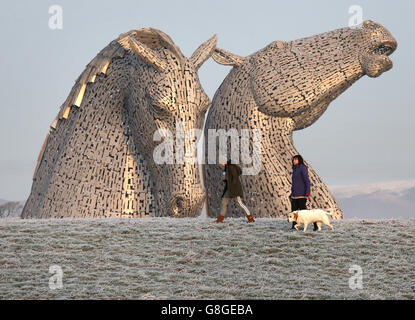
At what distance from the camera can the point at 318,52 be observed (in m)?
12.6

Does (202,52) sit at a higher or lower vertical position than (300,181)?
higher

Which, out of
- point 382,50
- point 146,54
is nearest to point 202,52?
point 146,54

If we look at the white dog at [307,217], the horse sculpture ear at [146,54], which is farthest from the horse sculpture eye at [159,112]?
the white dog at [307,217]

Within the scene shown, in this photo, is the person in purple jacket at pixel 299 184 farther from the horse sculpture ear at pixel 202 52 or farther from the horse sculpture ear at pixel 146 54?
the horse sculpture ear at pixel 202 52

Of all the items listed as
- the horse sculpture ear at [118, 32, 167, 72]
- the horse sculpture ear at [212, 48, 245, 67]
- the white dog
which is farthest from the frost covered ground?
the horse sculpture ear at [212, 48, 245, 67]

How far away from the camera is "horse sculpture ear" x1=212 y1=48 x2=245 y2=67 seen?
12836mm

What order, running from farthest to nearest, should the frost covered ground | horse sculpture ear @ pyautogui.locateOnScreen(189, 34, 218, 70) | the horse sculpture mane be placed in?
horse sculpture ear @ pyautogui.locateOnScreen(189, 34, 218, 70) < the horse sculpture mane < the frost covered ground

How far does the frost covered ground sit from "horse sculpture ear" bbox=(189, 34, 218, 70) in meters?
3.33

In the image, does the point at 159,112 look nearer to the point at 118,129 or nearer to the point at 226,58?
the point at 118,129

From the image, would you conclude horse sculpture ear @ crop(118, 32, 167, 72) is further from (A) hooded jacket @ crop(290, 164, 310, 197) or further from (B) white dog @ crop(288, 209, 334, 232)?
(B) white dog @ crop(288, 209, 334, 232)

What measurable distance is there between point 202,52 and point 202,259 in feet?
17.0

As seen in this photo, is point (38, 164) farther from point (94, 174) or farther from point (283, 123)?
point (283, 123)

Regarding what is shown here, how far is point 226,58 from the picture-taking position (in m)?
12.9
